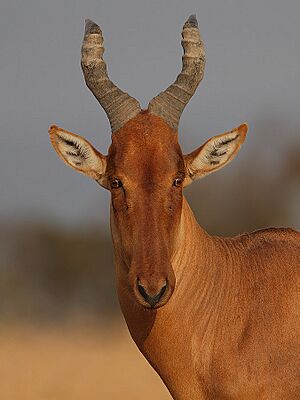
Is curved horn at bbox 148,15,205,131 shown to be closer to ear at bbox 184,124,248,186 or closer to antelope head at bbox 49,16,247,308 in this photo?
antelope head at bbox 49,16,247,308

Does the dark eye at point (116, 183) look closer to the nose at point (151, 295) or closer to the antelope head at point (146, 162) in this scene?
the antelope head at point (146, 162)

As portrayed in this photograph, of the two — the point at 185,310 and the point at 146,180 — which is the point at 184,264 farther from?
the point at 146,180

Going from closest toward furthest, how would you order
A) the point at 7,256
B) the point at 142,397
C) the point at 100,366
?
the point at 142,397 < the point at 100,366 < the point at 7,256

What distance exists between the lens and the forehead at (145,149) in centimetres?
1305

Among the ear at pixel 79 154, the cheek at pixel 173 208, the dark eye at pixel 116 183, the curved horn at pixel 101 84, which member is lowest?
the cheek at pixel 173 208

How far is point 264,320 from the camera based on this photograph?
13.2 metres

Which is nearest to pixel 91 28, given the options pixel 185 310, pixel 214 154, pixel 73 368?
pixel 214 154

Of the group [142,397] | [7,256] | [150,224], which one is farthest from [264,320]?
[7,256]

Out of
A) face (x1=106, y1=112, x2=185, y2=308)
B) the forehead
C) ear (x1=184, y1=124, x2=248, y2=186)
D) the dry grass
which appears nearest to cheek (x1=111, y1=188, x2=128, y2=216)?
face (x1=106, y1=112, x2=185, y2=308)

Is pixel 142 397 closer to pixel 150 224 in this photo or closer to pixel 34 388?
pixel 34 388

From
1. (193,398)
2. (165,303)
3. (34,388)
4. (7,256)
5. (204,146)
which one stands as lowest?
(7,256)

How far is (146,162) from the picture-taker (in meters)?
13.1

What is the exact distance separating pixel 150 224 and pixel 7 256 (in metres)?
43.0

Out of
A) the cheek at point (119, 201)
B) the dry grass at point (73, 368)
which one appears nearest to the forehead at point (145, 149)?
the cheek at point (119, 201)
